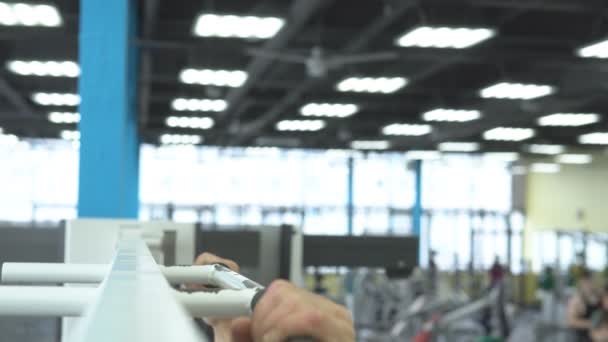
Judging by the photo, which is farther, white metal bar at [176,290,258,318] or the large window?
the large window

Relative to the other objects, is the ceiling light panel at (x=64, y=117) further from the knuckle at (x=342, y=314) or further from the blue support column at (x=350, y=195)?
the knuckle at (x=342, y=314)

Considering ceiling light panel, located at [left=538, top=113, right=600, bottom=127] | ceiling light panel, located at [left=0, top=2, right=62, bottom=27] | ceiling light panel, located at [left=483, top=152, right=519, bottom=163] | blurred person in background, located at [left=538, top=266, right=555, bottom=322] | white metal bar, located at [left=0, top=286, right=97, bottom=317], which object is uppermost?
ceiling light panel, located at [left=0, top=2, right=62, bottom=27]

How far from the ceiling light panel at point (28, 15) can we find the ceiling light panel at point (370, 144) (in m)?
10.2

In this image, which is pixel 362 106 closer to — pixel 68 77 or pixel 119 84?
pixel 68 77

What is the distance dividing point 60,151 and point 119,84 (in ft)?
48.0

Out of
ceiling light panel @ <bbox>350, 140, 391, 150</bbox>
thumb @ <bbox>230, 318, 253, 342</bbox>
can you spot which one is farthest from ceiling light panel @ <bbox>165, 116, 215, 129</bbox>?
thumb @ <bbox>230, 318, 253, 342</bbox>

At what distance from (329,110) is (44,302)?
12.4m

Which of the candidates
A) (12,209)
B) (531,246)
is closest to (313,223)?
(531,246)

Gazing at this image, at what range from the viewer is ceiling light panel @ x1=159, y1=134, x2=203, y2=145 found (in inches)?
658

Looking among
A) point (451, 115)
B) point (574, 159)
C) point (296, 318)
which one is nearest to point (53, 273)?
point (296, 318)

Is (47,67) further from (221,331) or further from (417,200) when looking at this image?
(417,200)

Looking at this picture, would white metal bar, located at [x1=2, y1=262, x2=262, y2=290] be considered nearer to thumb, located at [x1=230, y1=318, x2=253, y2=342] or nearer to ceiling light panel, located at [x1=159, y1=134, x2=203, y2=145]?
thumb, located at [x1=230, y1=318, x2=253, y2=342]

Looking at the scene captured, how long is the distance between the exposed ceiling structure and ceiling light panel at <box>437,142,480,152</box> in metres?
0.26

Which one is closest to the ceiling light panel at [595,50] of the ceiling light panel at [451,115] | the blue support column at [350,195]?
the ceiling light panel at [451,115]
